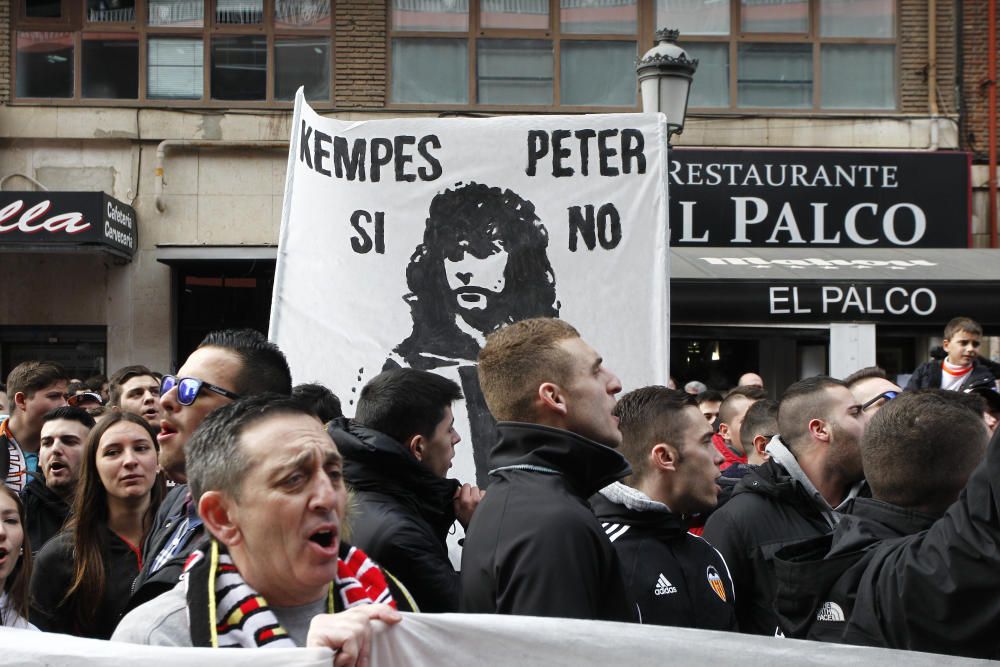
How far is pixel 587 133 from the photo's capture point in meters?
5.17

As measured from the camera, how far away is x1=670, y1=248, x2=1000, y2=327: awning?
1021 centimetres

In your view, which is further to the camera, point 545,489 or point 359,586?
point 545,489

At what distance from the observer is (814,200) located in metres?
14.4

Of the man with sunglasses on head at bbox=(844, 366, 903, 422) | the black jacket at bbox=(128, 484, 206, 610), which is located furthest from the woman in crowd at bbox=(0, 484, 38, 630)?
the man with sunglasses on head at bbox=(844, 366, 903, 422)

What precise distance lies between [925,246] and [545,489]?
1280 centimetres

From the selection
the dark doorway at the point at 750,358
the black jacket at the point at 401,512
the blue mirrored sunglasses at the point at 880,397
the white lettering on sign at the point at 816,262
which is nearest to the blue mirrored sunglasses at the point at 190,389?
the black jacket at the point at 401,512

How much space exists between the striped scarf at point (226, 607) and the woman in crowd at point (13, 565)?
1.78 m

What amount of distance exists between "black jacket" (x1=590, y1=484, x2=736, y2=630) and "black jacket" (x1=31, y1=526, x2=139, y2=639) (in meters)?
1.61

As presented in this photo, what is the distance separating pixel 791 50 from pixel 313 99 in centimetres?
608

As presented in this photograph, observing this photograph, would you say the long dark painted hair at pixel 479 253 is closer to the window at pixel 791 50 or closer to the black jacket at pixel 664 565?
the black jacket at pixel 664 565

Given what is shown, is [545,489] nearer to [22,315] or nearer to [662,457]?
[662,457]

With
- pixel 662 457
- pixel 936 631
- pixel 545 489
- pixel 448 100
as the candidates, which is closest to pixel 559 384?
pixel 545 489

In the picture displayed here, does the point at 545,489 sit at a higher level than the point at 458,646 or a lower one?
higher

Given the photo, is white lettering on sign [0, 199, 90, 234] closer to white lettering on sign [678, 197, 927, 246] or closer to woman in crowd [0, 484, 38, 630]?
white lettering on sign [678, 197, 927, 246]
